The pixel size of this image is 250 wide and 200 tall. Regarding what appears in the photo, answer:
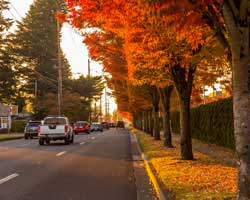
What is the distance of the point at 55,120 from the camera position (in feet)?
98.7

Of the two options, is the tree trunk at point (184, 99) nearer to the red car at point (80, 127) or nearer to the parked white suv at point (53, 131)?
the parked white suv at point (53, 131)

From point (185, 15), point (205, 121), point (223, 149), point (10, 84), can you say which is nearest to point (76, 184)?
point (185, 15)

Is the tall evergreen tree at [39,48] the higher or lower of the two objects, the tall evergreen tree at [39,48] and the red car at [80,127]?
the higher

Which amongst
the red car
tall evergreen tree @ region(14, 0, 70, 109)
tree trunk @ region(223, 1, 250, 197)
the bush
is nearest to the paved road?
tree trunk @ region(223, 1, 250, 197)

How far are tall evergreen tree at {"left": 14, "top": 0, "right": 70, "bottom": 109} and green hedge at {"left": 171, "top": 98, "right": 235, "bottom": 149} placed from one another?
176 ft

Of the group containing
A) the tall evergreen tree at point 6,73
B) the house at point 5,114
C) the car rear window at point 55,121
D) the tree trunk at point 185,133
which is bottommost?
the tree trunk at point 185,133

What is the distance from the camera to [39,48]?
266ft

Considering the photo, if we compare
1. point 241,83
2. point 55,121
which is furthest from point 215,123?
point 241,83

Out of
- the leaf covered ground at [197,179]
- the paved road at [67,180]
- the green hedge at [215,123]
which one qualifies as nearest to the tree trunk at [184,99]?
the leaf covered ground at [197,179]

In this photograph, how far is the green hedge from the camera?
64.4 feet

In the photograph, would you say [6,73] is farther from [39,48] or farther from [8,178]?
[8,178]

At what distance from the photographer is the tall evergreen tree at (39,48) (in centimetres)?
8025

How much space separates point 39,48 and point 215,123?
2457 inches

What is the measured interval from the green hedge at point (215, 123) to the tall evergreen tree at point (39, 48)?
53.5 meters
